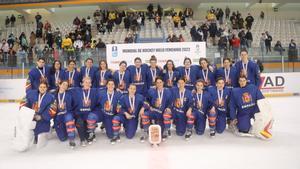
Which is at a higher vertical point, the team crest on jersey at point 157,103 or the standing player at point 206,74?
the standing player at point 206,74

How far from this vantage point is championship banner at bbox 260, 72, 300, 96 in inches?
465

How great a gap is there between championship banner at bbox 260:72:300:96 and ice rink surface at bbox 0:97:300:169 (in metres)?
6.11

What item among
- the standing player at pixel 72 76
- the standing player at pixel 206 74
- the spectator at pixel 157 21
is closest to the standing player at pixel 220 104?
the standing player at pixel 206 74

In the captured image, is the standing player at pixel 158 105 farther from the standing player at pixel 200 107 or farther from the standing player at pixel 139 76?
the standing player at pixel 139 76

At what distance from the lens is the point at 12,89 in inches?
485

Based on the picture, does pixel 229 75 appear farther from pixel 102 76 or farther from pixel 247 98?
pixel 102 76

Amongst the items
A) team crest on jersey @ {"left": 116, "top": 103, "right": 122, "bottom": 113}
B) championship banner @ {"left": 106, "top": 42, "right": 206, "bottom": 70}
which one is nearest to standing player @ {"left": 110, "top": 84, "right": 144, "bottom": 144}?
team crest on jersey @ {"left": 116, "top": 103, "right": 122, "bottom": 113}

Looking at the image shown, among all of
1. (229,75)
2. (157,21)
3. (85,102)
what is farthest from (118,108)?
(157,21)

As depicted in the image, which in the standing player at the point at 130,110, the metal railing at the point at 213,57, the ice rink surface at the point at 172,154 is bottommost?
the ice rink surface at the point at 172,154

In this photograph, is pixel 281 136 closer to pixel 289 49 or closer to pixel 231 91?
pixel 231 91

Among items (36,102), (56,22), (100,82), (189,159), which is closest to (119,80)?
(100,82)

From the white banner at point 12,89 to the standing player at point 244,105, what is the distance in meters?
9.02

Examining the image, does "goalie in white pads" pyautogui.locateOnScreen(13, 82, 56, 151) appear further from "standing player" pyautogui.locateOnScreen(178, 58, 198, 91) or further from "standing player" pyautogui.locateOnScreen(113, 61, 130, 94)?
"standing player" pyautogui.locateOnScreen(178, 58, 198, 91)

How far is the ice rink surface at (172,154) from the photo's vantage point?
432 cm
